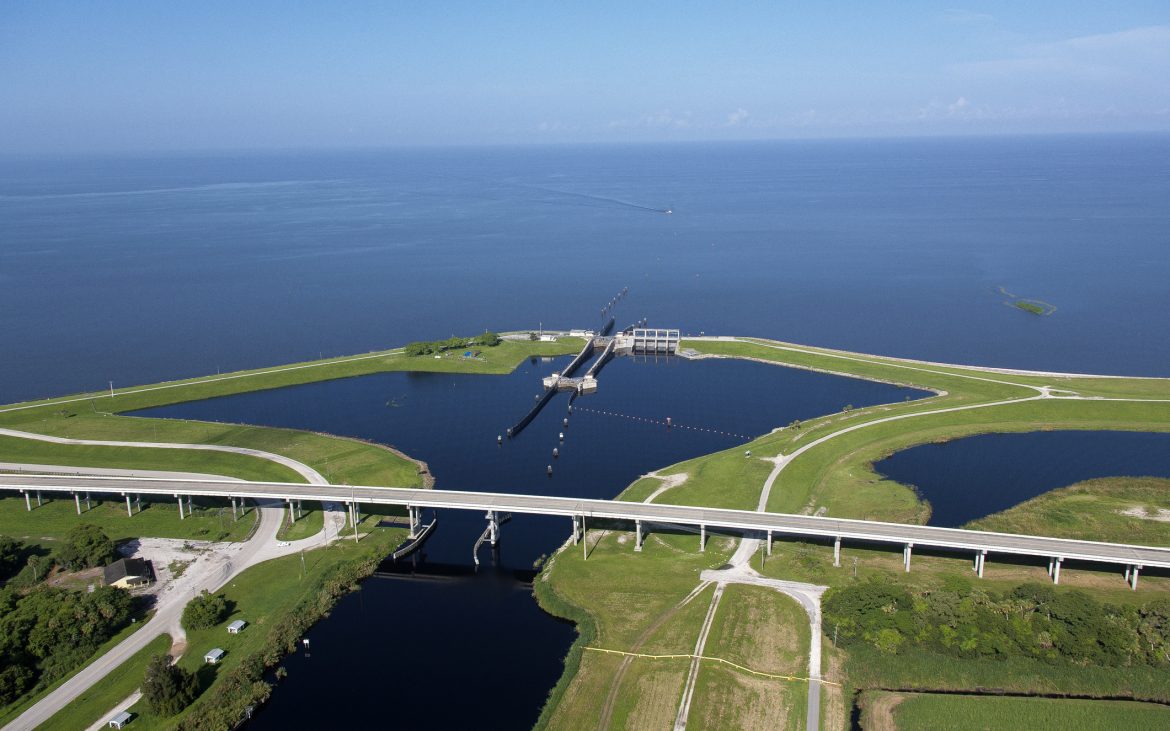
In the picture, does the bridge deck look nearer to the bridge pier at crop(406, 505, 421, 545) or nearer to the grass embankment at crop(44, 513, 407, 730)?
the bridge pier at crop(406, 505, 421, 545)

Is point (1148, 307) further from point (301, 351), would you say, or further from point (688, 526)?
point (301, 351)

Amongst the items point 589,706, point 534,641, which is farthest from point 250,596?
point 589,706

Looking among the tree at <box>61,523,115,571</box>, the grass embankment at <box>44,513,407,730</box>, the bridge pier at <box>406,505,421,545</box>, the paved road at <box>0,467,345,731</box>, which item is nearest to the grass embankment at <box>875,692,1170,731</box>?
the bridge pier at <box>406,505,421,545</box>

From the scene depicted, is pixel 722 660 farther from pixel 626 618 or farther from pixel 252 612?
pixel 252 612

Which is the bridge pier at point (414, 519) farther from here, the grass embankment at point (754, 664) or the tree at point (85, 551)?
the grass embankment at point (754, 664)

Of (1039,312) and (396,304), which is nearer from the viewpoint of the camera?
(1039,312)

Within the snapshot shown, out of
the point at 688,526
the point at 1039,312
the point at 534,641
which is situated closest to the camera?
the point at 534,641
